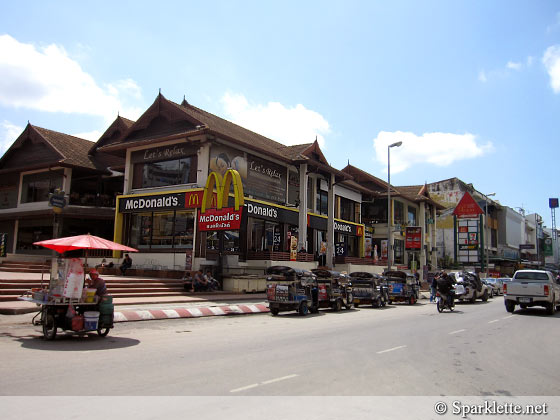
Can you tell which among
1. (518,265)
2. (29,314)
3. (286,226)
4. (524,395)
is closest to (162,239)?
(286,226)

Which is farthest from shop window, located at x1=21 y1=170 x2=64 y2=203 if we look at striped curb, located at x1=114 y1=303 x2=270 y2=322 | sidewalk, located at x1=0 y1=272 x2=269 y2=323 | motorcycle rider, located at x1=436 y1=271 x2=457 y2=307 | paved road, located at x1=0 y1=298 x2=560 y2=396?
motorcycle rider, located at x1=436 y1=271 x2=457 y2=307

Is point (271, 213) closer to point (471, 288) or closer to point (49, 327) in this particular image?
point (471, 288)

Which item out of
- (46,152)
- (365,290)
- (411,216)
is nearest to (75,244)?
(365,290)

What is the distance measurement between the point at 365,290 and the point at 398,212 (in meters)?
31.0

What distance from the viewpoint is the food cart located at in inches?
428

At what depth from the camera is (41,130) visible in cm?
3609

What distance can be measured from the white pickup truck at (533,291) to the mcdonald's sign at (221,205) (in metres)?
12.7

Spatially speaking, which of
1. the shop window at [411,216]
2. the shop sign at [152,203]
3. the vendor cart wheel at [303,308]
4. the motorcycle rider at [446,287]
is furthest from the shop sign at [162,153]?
the shop window at [411,216]

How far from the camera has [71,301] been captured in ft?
36.1

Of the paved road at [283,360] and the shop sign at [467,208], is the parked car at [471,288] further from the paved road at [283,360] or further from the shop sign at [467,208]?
the shop sign at [467,208]

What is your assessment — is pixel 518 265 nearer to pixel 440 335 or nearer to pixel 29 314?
pixel 440 335

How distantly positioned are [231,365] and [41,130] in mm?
34305

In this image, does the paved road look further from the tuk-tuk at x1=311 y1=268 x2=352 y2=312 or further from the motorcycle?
the motorcycle

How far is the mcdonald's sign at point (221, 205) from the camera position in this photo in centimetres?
2330
